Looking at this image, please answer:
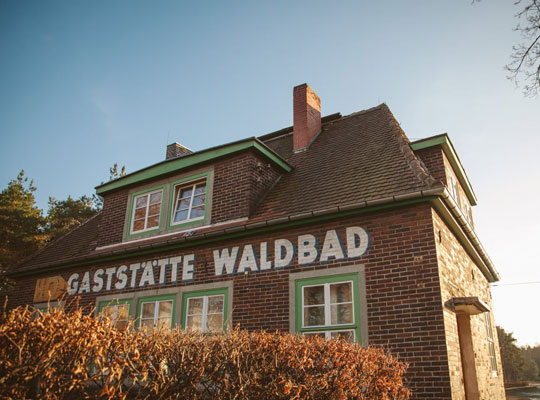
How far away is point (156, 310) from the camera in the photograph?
1063cm

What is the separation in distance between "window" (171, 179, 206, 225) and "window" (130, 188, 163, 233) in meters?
0.56

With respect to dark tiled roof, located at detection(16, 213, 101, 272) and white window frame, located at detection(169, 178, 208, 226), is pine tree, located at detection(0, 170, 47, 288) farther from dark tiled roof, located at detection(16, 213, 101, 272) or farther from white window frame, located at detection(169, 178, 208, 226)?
white window frame, located at detection(169, 178, 208, 226)

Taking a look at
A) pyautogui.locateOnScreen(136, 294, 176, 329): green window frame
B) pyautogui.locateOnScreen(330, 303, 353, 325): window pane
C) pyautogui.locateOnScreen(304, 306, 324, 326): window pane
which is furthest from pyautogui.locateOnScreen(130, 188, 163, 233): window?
pyautogui.locateOnScreen(330, 303, 353, 325): window pane

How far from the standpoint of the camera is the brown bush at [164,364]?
2.69m

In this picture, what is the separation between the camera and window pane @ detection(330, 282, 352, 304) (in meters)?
8.10

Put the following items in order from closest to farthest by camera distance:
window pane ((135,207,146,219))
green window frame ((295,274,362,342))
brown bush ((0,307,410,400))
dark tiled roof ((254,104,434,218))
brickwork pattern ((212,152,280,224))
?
brown bush ((0,307,410,400))
green window frame ((295,274,362,342))
dark tiled roof ((254,104,434,218))
brickwork pattern ((212,152,280,224))
window pane ((135,207,146,219))

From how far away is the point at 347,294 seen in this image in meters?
8.12

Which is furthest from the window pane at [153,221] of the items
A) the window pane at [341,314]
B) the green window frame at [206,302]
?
the window pane at [341,314]

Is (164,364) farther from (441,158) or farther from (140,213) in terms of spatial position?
(140,213)

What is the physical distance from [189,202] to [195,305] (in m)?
3.01

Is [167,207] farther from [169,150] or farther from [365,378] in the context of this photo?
[365,378]

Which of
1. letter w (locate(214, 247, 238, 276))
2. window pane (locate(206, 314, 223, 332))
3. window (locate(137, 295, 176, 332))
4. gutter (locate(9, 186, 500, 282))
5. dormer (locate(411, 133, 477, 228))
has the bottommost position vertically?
window pane (locate(206, 314, 223, 332))

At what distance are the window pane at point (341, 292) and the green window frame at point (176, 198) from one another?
13.4 feet

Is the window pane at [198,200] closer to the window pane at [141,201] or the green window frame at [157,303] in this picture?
the window pane at [141,201]
